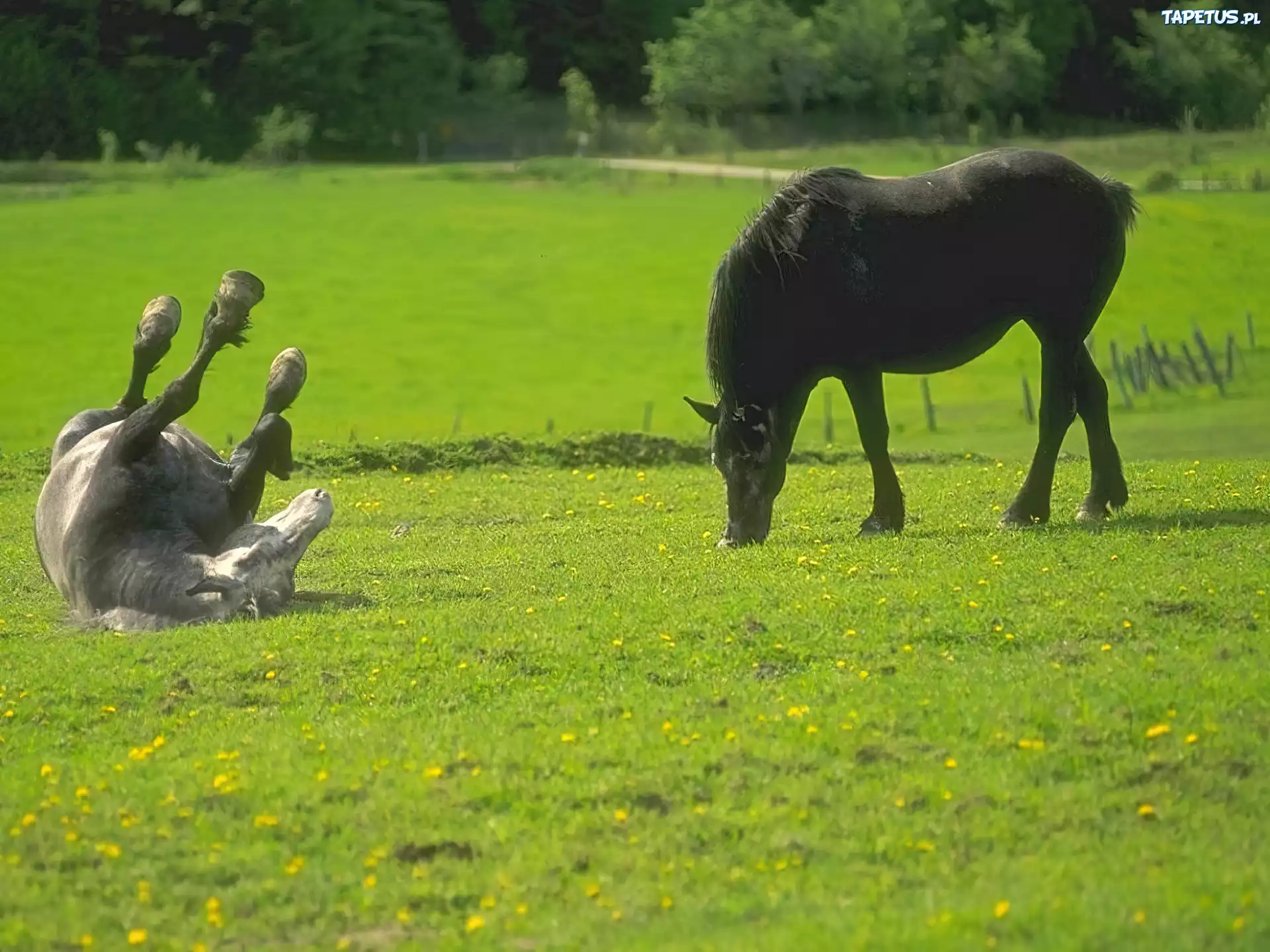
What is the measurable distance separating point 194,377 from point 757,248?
14.0 feet

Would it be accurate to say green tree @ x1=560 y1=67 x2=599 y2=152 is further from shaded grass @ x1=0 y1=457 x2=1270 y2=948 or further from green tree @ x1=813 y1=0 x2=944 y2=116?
shaded grass @ x1=0 y1=457 x2=1270 y2=948

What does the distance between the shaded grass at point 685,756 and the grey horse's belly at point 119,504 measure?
21.2 inches

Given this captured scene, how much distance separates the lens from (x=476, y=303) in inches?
1423

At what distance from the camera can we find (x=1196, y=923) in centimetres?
584

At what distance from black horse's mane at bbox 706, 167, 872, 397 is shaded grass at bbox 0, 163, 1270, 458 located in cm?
1139

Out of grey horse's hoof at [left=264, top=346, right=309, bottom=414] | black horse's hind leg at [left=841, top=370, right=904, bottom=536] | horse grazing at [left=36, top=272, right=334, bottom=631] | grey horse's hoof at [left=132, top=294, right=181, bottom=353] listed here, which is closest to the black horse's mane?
black horse's hind leg at [left=841, top=370, right=904, bottom=536]

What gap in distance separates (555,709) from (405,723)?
752 mm

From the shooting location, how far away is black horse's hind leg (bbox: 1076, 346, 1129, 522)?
13.4 meters

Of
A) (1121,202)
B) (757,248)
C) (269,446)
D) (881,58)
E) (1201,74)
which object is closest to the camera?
(269,446)

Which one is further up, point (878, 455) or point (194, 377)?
point (194, 377)

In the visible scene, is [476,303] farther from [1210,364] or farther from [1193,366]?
[1210,364]

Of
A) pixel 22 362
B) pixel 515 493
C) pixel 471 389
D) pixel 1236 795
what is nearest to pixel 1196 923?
pixel 1236 795

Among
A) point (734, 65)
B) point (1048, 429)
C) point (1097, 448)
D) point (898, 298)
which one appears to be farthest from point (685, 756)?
point (734, 65)

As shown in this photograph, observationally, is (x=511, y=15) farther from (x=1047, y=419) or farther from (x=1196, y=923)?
(x=1196, y=923)
